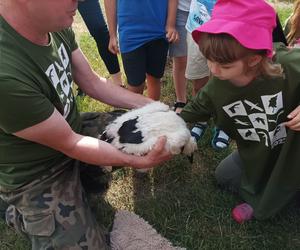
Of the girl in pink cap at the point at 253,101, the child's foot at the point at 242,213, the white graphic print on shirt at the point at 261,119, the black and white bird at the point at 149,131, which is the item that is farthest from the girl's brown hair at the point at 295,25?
the child's foot at the point at 242,213

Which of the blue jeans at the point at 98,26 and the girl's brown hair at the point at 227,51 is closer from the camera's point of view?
the girl's brown hair at the point at 227,51

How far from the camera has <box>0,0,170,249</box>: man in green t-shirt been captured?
1.63 meters

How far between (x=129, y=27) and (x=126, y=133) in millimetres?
897

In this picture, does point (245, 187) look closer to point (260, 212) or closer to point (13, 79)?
point (260, 212)

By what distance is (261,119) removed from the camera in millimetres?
1898

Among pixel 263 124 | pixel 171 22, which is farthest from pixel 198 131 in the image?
pixel 263 124

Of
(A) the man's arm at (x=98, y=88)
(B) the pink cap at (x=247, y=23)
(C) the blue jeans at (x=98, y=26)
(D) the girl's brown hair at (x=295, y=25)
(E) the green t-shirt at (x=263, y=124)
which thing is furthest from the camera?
(C) the blue jeans at (x=98, y=26)

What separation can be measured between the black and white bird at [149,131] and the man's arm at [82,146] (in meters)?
0.03

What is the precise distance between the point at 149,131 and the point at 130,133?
98mm

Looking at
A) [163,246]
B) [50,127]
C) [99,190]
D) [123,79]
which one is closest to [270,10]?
[50,127]

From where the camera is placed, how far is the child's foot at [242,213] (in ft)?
7.30

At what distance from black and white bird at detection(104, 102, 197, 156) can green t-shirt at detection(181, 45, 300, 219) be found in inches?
7.2

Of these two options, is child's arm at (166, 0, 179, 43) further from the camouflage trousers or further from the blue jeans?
the camouflage trousers

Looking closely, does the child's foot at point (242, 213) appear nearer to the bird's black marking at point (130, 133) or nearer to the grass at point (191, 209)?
the grass at point (191, 209)
